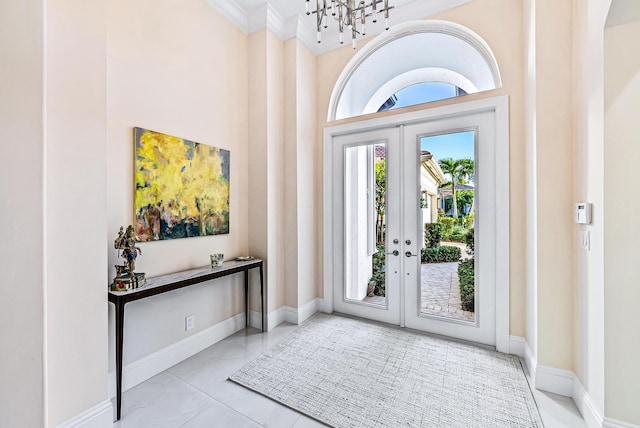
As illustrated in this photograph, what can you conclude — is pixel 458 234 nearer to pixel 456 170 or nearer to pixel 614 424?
pixel 456 170

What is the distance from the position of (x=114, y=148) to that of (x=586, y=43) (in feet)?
10.4

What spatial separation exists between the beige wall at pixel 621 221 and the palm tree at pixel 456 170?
1241mm

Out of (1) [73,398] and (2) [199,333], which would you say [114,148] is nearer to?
(1) [73,398]

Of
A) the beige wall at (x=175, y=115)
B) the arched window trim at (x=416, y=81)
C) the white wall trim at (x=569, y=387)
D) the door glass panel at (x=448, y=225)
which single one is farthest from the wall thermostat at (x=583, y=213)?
the beige wall at (x=175, y=115)

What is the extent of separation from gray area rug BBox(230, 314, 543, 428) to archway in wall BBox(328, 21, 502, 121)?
2525mm

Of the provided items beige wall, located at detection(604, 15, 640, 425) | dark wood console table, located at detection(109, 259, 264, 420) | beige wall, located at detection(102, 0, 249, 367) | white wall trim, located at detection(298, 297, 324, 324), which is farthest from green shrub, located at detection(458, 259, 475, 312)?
beige wall, located at detection(102, 0, 249, 367)

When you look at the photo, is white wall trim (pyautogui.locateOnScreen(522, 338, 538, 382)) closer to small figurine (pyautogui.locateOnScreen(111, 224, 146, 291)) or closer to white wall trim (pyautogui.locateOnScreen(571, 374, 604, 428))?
white wall trim (pyautogui.locateOnScreen(571, 374, 604, 428))

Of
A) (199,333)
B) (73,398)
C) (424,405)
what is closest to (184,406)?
(73,398)

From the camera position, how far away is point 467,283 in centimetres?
273

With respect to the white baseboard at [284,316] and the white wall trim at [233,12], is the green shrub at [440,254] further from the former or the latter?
the white wall trim at [233,12]

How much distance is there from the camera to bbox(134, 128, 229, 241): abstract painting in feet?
6.97

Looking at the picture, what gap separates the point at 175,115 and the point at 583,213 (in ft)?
10.0

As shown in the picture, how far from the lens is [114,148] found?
1.97m

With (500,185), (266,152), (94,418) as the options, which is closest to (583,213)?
(500,185)
